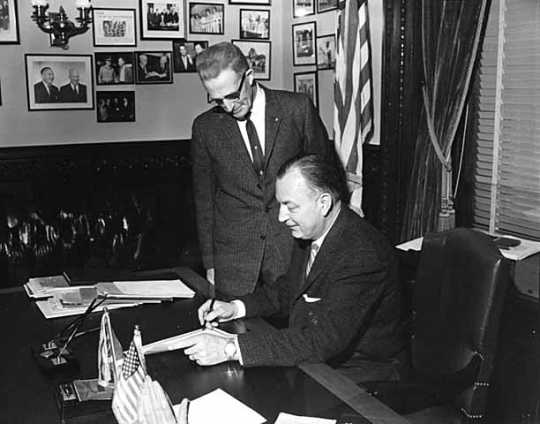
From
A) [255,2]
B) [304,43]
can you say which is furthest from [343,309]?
[255,2]

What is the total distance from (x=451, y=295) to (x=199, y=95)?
3779mm

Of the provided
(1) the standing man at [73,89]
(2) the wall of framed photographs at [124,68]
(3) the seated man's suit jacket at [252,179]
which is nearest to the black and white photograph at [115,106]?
(2) the wall of framed photographs at [124,68]

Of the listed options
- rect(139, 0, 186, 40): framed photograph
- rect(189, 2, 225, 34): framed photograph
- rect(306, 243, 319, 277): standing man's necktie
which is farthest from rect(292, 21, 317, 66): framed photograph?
rect(306, 243, 319, 277): standing man's necktie

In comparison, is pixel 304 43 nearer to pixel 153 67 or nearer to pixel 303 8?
pixel 303 8

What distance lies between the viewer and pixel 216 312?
2.37 m

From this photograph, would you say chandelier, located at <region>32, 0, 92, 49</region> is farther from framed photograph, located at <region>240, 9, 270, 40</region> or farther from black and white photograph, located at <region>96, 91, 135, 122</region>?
framed photograph, located at <region>240, 9, 270, 40</region>

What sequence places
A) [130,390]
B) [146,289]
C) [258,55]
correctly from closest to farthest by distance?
[130,390] < [146,289] < [258,55]

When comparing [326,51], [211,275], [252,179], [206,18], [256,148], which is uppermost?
[206,18]

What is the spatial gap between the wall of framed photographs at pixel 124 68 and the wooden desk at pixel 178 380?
9.46 feet

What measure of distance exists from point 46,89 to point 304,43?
1784 millimetres

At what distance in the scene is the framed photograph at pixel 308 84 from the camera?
4.95m

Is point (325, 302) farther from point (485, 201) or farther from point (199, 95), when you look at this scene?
point (199, 95)

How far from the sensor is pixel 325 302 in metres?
2.16

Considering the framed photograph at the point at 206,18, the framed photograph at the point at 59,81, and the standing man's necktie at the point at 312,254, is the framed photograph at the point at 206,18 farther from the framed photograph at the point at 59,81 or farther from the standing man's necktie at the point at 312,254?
the standing man's necktie at the point at 312,254
